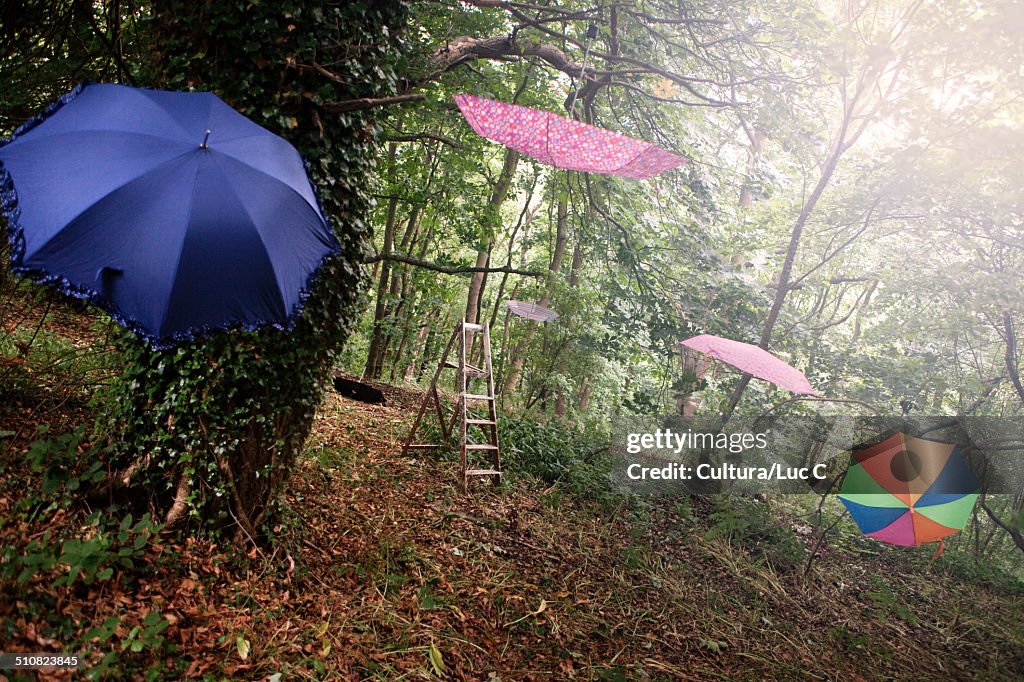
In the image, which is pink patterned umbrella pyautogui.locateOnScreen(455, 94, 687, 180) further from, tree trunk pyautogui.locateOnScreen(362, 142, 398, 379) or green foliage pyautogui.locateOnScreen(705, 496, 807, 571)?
tree trunk pyautogui.locateOnScreen(362, 142, 398, 379)

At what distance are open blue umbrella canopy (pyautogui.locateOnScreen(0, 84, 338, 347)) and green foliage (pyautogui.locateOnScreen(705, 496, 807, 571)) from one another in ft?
16.0

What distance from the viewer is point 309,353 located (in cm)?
331

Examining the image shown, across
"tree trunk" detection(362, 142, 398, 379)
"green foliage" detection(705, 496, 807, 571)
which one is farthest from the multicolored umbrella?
"tree trunk" detection(362, 142, 398, 379)

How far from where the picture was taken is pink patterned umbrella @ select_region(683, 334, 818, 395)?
186 inches

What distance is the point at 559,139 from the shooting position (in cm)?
373

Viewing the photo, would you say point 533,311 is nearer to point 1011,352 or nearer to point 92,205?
point 1011,352

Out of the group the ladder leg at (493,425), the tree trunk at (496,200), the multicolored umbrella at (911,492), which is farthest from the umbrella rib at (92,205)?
the multicolored umbrella at (911,492)

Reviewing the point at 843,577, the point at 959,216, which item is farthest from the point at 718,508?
the point at 959,216

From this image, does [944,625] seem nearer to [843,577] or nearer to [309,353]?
[843,577]

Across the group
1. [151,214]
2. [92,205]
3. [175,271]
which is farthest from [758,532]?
[92,205]

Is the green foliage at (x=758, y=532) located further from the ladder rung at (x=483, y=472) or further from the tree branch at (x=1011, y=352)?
the tree branch at (x=1011, y=352)

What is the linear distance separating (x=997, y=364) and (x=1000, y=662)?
13.3 ft

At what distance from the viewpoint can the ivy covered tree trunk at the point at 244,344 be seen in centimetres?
304

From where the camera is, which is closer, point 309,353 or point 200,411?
point 200,411
